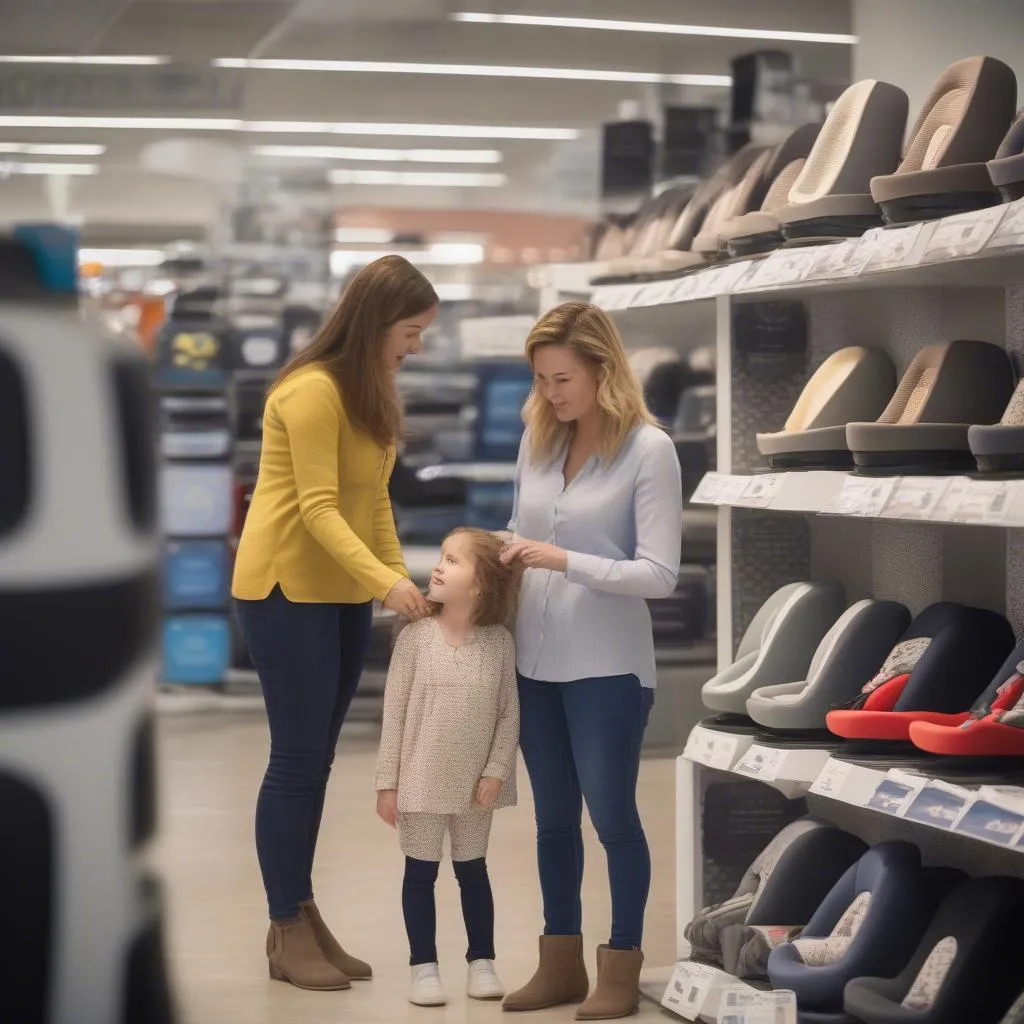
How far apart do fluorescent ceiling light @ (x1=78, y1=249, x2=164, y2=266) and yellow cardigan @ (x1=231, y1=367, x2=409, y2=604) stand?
17.1 ft

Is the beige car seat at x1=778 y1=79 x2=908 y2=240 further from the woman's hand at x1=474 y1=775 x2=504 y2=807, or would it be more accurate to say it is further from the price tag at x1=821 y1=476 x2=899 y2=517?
the woman's hand at x1=474 y1=775 x2=504 y2=807

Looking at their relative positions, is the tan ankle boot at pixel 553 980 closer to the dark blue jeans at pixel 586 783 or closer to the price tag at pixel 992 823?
the dark blue jeans at pixel 586 783

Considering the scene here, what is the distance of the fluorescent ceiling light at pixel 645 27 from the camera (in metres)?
7.68

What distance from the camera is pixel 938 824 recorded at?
2135 millimetres

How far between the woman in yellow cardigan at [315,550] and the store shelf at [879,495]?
60 cm

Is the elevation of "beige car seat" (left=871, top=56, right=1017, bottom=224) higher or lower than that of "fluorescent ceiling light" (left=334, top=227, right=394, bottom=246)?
lower

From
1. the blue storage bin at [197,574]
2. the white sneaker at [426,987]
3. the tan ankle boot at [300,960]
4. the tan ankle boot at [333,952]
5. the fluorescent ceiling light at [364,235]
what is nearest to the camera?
the white sneaker at [426,987]

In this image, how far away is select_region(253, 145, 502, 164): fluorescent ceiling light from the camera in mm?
7703

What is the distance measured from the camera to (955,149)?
246 cm

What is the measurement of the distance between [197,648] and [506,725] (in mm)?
4404

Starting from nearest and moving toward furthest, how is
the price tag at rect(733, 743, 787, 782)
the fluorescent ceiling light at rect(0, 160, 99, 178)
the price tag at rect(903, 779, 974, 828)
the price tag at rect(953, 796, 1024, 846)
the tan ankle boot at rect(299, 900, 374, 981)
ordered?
the price tag at rect(953, 796, 1024, 846) → the price tag at rect(903, 779, 974, 828) → the price tag at rect(733, 743, 787, 782) → the tan ankle boot at rect(299, 900, 374, 981) → the fluorescent ceiling light at rect(0, 160, 99, 178)

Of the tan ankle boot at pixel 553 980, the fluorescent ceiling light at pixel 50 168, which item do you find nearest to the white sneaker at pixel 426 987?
the tan ankle boot at pixel 553 980

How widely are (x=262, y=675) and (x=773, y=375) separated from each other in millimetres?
1126

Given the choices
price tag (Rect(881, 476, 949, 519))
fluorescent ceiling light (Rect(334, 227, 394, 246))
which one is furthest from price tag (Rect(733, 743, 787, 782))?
fluorescent ceiling light (Rect(334, 227, 394, 246))
